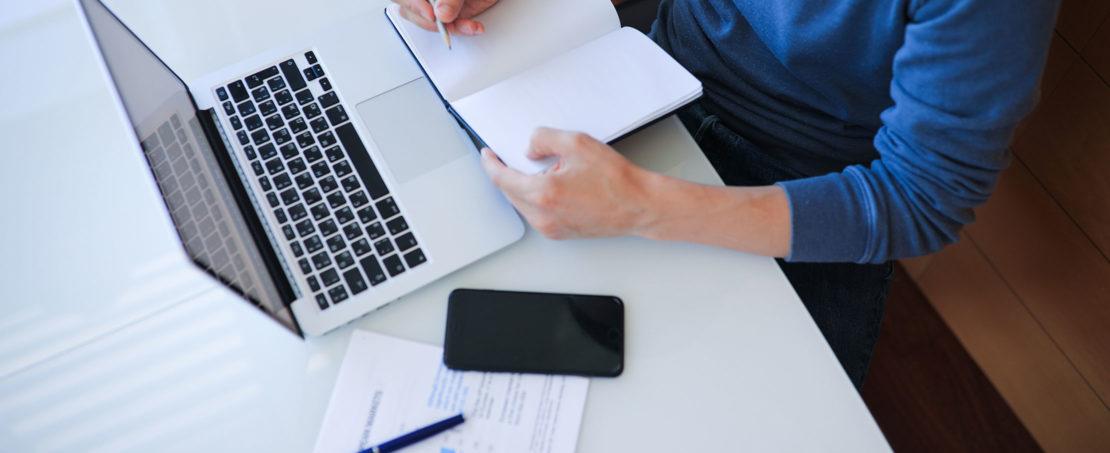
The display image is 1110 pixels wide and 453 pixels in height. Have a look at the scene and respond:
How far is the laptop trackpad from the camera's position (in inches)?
29.8

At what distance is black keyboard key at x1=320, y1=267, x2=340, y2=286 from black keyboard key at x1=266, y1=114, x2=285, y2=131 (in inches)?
7.7

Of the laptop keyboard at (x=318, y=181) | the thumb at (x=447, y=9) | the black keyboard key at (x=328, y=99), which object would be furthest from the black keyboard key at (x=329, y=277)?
the thumb at (x=447, y=9)

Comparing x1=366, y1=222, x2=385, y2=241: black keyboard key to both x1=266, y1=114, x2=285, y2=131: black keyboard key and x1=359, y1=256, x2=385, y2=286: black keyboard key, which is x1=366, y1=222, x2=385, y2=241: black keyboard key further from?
x1=266, y1=114, x2=285, y2=131: black keyboard key

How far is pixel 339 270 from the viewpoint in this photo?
27.3 inches

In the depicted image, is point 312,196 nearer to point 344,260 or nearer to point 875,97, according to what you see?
point 344,260

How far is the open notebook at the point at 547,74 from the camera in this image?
728 mm

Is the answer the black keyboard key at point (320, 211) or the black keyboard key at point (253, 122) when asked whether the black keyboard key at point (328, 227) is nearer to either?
the black keyboard key at point (320, 211)

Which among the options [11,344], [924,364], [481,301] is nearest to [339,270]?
[481,301]

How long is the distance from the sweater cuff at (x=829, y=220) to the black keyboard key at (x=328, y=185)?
0.48 m

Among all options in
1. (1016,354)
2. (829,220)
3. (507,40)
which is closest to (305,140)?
(507,40)

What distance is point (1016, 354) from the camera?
128 centimetres

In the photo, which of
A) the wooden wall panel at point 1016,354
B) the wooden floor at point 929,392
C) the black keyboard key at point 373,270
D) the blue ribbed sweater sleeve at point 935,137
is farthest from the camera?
the wooden floor at point 929,392

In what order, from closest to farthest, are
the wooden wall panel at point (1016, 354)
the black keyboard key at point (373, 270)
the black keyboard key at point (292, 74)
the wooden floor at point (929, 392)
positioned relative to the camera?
the black keyboard key at point (373, 270)
the black keyboard key at point (292, 74)
the wooden wall panel at point (1016, 354)
the wooden floor at point (929, 392)

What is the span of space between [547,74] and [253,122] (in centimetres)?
34
